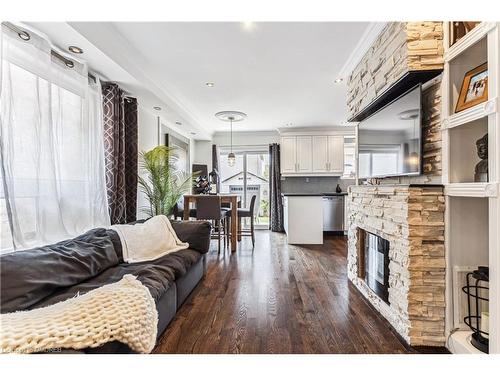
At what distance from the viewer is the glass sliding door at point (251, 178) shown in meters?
6.42

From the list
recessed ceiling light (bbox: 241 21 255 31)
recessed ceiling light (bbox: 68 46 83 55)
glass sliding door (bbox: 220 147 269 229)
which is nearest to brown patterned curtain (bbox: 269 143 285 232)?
glass sliding door (bbox: 220 147 269 229)

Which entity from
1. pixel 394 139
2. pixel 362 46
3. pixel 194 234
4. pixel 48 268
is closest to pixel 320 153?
pixel 362 46

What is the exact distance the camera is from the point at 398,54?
178 cm

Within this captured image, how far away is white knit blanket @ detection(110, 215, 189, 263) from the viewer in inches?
90.9

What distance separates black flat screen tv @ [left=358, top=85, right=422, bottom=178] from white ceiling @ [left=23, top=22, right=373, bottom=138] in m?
0.77

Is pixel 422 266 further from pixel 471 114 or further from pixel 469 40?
pixel 469 40

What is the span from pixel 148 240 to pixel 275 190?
3968 mm

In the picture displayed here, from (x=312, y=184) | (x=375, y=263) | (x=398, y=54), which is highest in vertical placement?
(x=398, y=54)

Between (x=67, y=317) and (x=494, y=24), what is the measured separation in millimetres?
2455

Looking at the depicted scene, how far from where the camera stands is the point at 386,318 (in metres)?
1.93

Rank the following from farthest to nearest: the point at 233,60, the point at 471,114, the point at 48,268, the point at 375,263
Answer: the point at 233,60 < the point at 375,263 < the point at 48,268 < the point at 471,114

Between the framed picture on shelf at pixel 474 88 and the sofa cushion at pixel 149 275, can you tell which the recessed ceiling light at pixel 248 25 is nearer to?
the framed picture on shelf at pixel 474 88

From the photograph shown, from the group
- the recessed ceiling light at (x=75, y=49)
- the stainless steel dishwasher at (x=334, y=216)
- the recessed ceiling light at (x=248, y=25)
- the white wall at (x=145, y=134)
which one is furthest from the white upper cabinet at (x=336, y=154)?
the recessed ceiling light at (x=75, y=49)
